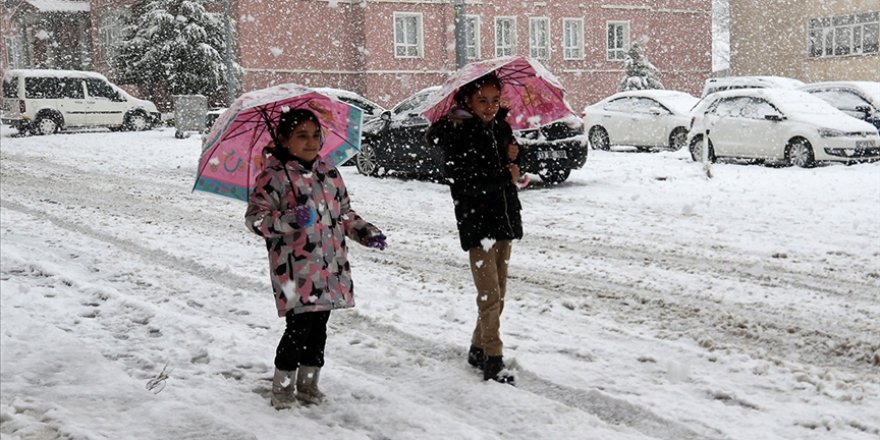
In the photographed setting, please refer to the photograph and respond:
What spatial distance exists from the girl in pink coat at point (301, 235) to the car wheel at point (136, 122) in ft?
87.5

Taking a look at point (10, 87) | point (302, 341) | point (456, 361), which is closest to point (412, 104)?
point (456, 361)

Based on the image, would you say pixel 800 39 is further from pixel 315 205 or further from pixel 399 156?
pixel 315 205

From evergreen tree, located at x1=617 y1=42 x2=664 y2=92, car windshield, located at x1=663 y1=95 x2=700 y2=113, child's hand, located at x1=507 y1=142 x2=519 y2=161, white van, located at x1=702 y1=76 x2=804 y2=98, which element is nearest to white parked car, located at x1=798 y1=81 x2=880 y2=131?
car windshield, located at x1=663 y1=95 x2=700 y2=113

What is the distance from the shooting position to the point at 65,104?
1074 inches

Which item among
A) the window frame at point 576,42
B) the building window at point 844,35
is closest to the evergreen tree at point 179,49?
the window frame at point 576,42

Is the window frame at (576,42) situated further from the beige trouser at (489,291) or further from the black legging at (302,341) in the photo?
the black legging at (302,341)

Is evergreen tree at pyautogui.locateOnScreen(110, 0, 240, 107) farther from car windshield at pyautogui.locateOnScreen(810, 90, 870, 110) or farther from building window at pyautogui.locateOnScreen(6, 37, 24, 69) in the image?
car windshield at pyautogui.locateOnScreen(810, 90, 870, 110)

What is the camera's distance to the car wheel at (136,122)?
28.8 m

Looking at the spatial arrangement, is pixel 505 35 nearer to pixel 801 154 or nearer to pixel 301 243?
pixel 801 154

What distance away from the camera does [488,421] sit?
12.9ft

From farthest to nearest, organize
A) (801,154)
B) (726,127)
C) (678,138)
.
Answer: (678,138) → (726,127) → (801,154)

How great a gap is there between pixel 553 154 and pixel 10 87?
2097 cm

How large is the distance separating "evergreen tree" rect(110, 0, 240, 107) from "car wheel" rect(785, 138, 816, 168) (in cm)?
2264

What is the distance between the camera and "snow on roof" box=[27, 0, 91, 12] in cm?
3928
